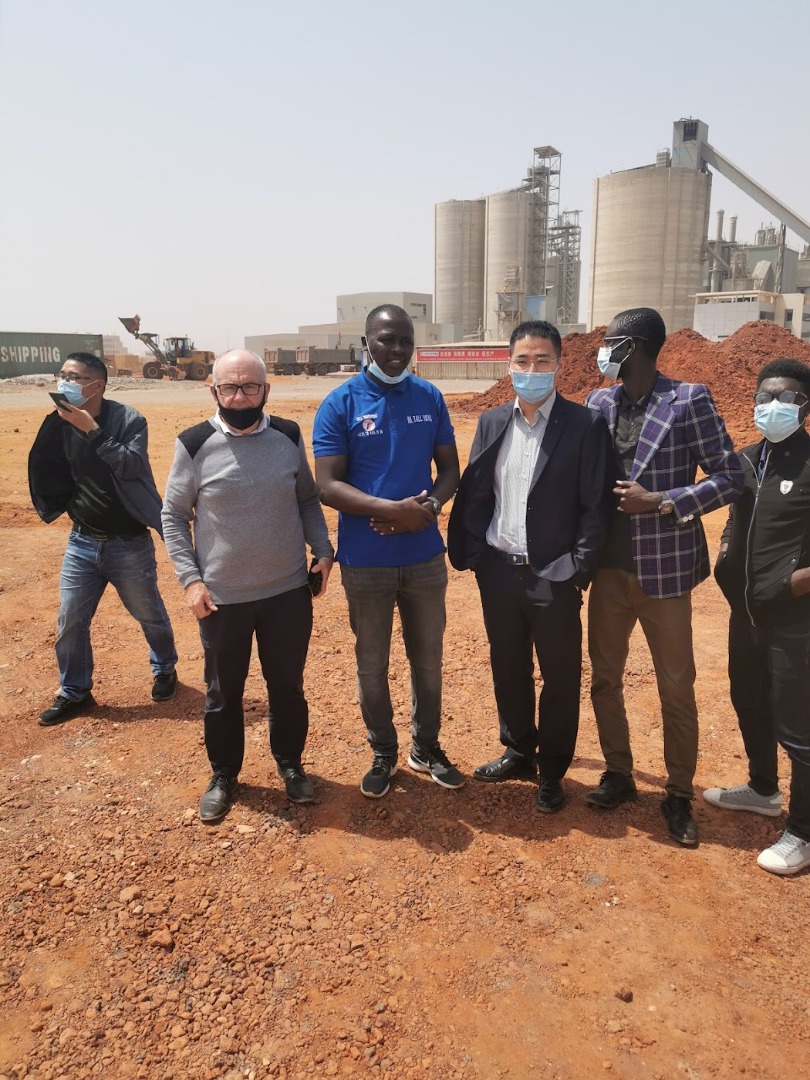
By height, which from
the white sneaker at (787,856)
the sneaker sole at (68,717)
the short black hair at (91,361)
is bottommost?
the sneaker sole at (68,717)

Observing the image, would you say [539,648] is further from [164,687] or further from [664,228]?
[664,228]

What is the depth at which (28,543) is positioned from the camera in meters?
8.78

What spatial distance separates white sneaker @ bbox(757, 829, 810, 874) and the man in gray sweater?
206cm

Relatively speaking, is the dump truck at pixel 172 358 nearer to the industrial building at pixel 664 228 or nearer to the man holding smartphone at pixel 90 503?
the industrial building at pixel 664 228

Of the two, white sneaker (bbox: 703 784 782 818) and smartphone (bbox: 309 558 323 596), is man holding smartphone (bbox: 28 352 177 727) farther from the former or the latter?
white sneaker (bbox: 703 784 782 818)

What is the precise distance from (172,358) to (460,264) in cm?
2981

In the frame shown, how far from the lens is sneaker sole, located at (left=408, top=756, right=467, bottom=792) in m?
3.68

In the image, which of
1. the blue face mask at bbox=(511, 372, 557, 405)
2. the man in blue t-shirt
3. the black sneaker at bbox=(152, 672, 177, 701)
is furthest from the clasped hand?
the black sneaker at bbox=(152, 672, 177, 701)

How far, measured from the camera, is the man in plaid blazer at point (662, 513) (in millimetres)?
3107

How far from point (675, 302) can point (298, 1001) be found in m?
48.6

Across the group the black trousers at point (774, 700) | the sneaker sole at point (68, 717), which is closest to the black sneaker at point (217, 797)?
the sneaker sole at point (68, 717)

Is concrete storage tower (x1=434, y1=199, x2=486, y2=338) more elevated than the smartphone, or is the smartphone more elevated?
concrete storage tower (x1=434, y1=199, x2=486, y2=338)

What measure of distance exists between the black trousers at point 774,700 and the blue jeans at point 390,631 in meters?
1.40

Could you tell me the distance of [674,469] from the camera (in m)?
3.15
